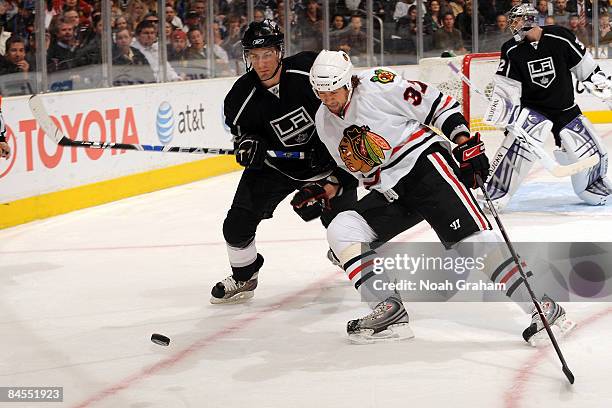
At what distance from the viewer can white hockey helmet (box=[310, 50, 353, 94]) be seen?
131 inches

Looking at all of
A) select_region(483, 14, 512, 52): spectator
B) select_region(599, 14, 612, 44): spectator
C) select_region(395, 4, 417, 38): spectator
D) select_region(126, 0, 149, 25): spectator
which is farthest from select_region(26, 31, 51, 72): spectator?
select_region(599, 14, 612, 44): spectator

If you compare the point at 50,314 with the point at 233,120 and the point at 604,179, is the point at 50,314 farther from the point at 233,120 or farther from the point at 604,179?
the point at 604,179

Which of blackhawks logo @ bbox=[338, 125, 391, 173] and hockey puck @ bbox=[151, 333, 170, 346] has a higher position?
blackhawks logo @ bbox=[338, 125, 391, 173]

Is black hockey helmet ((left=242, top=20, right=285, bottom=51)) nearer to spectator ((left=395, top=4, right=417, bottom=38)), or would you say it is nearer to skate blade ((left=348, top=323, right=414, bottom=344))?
skate blade ((left=348, top=323, right=414, bottom=344))

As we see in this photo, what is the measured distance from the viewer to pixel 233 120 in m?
4.01

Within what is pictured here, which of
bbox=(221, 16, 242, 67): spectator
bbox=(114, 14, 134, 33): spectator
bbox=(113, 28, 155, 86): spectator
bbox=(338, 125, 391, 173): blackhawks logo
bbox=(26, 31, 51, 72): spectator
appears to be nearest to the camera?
bbox=(338, 125, 391, 173): blackhawks logo

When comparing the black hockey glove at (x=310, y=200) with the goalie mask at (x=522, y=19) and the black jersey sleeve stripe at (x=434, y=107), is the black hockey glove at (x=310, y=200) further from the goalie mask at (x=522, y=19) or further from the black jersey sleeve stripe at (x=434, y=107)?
the goalie mask at (x=522, y=19)

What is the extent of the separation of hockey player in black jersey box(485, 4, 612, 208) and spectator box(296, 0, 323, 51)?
3.99m

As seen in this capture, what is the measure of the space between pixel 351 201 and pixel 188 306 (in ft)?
2.35

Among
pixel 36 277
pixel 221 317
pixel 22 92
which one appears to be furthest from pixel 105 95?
pixel 221 317

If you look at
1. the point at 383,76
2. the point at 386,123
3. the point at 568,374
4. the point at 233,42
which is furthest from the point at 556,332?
the point at 233,42

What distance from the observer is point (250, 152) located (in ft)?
12.9

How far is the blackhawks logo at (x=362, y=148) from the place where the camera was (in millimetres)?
3441

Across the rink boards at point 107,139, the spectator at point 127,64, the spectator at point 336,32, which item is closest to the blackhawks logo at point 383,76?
the rink boards at point 107,139
